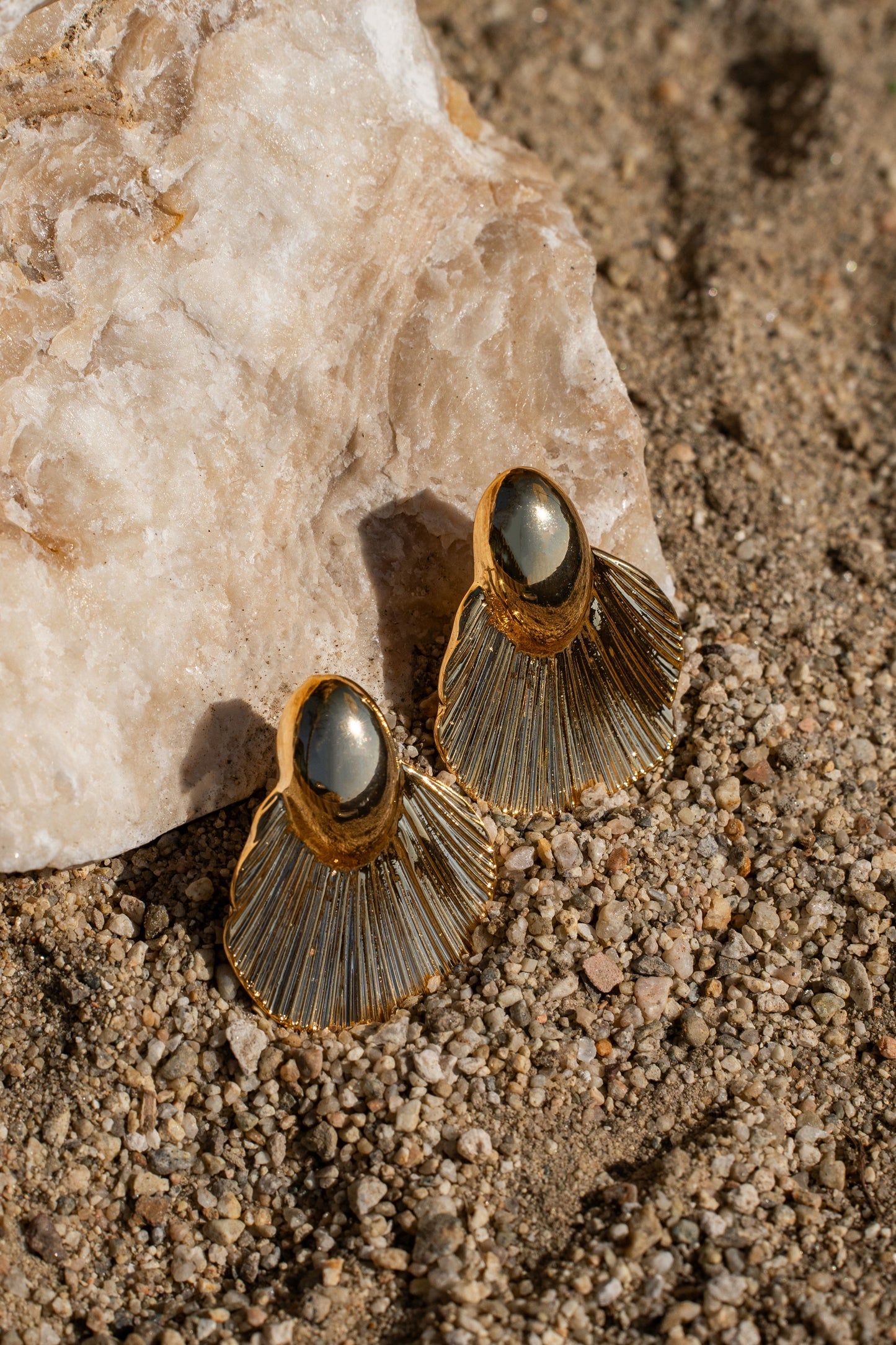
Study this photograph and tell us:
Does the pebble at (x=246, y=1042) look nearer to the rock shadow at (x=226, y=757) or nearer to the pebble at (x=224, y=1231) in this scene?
the pebble at (x=224, y=1231)

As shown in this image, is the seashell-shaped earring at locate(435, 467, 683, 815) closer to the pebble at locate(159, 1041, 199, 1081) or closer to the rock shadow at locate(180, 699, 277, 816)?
the rock shadow at locate(180, 699, 277, 816)

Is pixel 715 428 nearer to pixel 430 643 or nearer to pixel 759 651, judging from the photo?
pixel 759 651

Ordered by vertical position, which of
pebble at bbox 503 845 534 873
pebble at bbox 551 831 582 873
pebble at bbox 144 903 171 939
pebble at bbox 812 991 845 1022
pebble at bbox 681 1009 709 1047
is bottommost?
pebble at bbox 144 903 171 939

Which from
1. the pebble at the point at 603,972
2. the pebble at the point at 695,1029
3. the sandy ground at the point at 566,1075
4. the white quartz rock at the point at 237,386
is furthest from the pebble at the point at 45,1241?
the pebble at the point at 695,1029

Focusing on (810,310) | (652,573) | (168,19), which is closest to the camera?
(168,19)

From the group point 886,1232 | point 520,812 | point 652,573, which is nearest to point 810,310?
point 652,573

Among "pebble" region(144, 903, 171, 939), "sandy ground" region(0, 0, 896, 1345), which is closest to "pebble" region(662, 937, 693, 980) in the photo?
"sandy ground" region(0, 0, 896, 1345)
